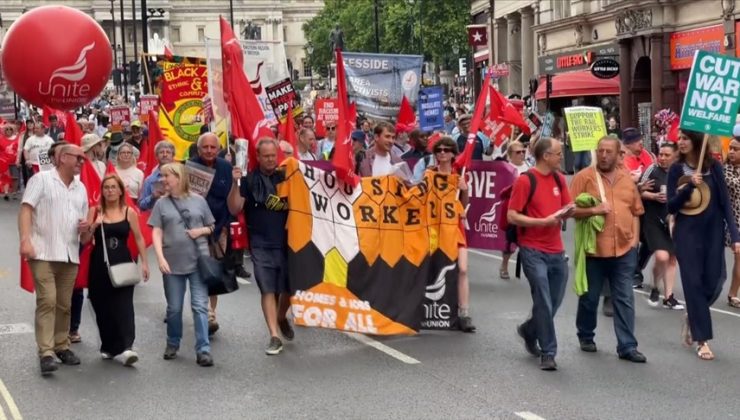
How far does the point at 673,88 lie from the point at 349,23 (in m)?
82.9

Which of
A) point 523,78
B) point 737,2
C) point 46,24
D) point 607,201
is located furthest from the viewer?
point 523,78

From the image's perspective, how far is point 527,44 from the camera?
52281 mm

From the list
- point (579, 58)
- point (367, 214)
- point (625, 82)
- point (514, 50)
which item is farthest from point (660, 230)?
point (514, 50)

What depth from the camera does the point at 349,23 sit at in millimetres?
116875

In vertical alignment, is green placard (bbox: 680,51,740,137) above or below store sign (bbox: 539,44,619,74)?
below

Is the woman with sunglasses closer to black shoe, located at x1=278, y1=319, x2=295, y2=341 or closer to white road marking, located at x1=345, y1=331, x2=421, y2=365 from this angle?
white road marking, located at x1=345, y1=331, x2=421, y2=365

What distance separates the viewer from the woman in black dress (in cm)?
966

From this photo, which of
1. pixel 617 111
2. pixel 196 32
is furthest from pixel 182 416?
pixel 196 32

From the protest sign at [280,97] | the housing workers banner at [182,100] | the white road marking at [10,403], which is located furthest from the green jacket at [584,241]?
the housing workers banner at [182,100]

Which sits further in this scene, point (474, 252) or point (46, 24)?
point (474, 252)

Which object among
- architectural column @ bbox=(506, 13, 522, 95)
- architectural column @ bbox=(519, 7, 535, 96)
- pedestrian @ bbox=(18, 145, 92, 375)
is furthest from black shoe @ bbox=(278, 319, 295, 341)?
architectural column @ bbox=(506, 13, 522, 95)

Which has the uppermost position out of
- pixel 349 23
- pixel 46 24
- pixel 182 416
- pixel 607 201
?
pixel 349 23

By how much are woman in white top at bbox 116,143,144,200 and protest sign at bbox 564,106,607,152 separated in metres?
4.70

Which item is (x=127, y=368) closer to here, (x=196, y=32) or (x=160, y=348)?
(x=160, y=348)
